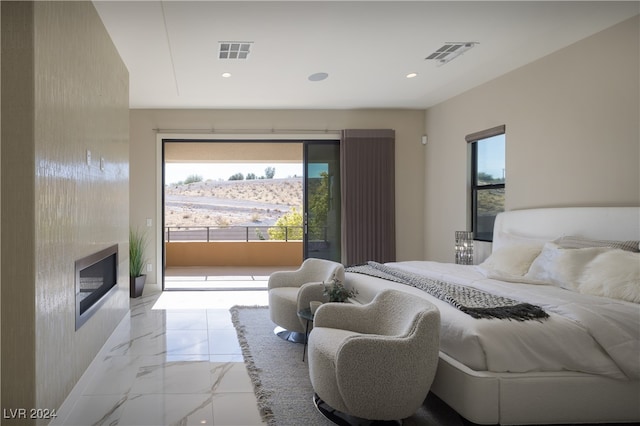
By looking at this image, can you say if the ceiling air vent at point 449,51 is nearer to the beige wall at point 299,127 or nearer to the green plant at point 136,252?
the beige wall at point 299,127

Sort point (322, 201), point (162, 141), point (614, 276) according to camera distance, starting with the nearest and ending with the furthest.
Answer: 1. point (614, 276)
2. point (162, 141)
3. point (322, 201)

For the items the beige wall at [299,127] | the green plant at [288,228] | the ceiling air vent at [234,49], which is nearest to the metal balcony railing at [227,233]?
the green plant at [288,228]

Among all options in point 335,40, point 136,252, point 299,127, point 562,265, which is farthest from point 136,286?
point 562,265

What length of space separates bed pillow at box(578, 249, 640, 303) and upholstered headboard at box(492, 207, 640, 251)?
0.44m

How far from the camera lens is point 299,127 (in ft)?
22.2

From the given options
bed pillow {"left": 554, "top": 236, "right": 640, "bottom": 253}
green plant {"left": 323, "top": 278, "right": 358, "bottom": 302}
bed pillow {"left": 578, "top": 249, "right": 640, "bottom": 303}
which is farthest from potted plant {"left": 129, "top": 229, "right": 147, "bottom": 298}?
bed pillow {"left": 578, "top": 249, "right": 640, "bottom": 303}

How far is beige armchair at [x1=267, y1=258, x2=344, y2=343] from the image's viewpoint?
397 cm

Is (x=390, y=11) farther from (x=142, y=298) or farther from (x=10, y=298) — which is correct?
(x=142, y=298)

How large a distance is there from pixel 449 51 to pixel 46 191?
11.8 feet

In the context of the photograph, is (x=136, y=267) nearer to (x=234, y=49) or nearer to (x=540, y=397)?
(x=234, y=49)

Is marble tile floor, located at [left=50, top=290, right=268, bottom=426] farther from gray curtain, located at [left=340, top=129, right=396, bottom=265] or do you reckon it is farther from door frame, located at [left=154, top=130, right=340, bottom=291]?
gray curtain, located at [left=340, top=129, right=396, bottom=265]

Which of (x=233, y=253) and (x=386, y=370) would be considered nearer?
(x=386, y=370)

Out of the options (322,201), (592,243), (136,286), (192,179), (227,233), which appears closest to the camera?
(592,243)

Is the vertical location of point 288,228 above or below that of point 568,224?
below
